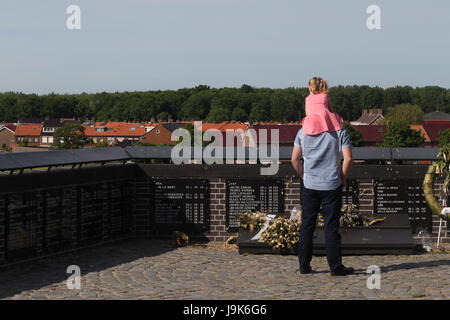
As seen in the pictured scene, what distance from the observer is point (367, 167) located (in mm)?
13367

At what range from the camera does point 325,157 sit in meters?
8.57

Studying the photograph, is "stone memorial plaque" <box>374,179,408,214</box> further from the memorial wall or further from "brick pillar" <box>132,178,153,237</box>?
"brick pillar" <box>132,178,153,237</box>

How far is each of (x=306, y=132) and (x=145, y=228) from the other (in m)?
5.96

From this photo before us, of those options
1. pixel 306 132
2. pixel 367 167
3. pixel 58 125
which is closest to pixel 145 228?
pixel 367 167

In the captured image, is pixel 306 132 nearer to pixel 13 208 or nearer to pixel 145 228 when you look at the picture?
pixel 13 208

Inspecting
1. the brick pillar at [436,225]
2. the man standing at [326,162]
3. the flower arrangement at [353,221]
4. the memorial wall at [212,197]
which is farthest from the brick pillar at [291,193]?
the man standing at [326,162]

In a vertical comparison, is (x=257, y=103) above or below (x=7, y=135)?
above

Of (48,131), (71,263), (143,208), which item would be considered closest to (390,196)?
(143,208)

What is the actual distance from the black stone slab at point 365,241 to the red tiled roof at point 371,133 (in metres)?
107

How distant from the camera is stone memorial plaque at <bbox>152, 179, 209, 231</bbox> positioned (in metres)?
13.5

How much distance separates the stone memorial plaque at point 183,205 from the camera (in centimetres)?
1353

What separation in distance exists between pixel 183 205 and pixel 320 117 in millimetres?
5579

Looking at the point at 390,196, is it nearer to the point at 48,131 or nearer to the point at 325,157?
the point at 325,157

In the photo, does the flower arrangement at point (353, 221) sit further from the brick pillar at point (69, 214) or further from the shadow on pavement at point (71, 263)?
the brick pillar at point (69, 214)
